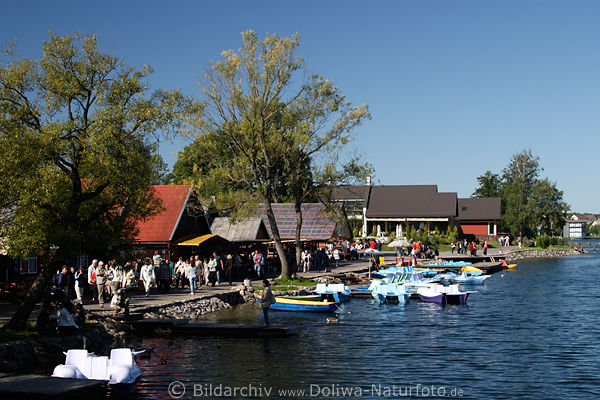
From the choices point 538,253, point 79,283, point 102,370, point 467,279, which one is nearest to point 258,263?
point 79,283

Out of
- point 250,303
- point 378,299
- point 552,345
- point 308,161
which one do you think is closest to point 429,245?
point 308,161

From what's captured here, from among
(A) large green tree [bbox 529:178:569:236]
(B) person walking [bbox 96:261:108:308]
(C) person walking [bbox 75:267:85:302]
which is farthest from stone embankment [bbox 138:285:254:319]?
(A) large green tree [bbox 529:178:569:236]

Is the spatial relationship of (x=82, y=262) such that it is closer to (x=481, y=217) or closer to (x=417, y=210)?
(x=417, y=210)

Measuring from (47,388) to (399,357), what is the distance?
1174 centimetres

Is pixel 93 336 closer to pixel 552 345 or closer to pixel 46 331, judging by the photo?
pixel 46 331

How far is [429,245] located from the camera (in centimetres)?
7594

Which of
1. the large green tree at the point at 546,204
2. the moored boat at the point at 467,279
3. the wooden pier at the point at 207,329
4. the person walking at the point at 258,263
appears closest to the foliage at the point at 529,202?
the large green tree at the point at 546,204

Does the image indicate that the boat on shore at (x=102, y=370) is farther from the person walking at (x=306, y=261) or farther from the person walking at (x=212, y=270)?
the person walking at (x=306, y=261)

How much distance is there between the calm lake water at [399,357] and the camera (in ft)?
59.4

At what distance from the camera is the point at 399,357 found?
73.0 feet

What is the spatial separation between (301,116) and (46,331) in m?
26.8

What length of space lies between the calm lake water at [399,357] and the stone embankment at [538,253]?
4794cm

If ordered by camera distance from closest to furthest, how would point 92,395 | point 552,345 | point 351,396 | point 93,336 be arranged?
point 92,395, point 351,396, point 93,336, point 552,345

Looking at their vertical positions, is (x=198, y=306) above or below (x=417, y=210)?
below
